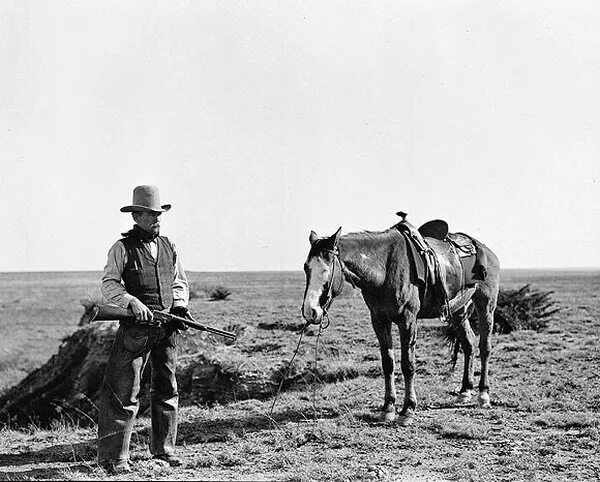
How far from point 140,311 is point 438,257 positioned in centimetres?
403

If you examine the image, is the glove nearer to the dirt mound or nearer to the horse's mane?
the horse's mane

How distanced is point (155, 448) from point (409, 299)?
325 cm

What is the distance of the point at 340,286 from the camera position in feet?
22.8

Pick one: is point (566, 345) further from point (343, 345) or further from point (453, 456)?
point (453, 456)

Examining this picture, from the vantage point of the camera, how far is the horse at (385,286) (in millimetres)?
6762

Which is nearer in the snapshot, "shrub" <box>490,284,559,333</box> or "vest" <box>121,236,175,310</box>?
"vest" <box>121,236,175,310</box>

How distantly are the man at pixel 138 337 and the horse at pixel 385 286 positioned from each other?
147 centimetres

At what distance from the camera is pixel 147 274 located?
19.2 ft

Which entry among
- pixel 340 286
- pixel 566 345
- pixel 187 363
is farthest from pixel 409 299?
pixel 566 345

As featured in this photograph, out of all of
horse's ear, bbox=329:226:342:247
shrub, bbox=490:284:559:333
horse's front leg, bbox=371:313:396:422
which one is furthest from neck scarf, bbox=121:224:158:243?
shrub, bbox=490:284:559:333

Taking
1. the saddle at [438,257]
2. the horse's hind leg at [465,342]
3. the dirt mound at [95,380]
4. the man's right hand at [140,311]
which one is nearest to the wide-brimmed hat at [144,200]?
the man's right hand at [140,311]

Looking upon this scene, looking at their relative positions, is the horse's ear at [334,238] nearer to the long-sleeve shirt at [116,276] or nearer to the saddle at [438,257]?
the saddle at [438,257]

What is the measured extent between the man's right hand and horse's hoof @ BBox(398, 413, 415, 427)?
3291mm

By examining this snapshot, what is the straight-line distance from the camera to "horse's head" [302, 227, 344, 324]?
6602 mm
